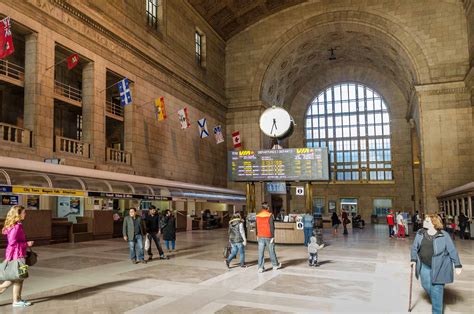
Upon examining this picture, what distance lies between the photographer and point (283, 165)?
17125mm

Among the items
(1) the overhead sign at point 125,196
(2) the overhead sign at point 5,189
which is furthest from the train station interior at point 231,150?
(2) the overhead sign at point 5,189

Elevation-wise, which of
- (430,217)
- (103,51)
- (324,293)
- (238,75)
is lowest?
(324,293)

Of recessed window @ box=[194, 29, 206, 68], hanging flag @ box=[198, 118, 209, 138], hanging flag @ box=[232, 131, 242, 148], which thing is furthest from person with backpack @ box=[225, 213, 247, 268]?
recessed window @ box=[194, 29, 206, 68]

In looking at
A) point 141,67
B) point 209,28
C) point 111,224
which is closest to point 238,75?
point 209,28

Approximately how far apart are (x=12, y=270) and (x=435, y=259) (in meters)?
6.25

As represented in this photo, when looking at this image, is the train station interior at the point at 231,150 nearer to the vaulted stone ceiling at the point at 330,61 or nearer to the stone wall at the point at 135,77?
the stone wall at the point at 135,77

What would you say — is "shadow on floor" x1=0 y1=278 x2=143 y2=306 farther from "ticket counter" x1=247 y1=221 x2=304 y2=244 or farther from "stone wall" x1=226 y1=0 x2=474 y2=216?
"stone wall" x1=226 y1=0 x2=474 y2=216

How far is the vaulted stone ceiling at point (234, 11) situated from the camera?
30609 mm

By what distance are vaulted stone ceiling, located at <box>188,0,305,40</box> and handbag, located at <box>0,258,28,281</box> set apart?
25.9 meters

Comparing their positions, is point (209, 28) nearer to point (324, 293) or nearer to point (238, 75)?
point (238, 75)

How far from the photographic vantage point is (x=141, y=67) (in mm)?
23234

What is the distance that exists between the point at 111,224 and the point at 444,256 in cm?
1669

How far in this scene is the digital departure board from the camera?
666 inches

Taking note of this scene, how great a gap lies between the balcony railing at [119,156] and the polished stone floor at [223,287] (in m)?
8.77
